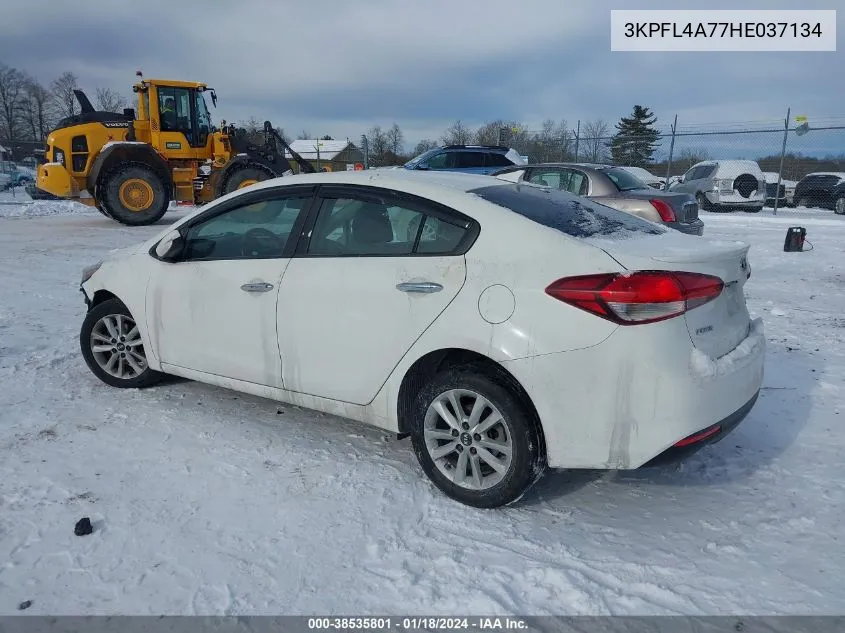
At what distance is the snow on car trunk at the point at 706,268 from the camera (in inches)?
104

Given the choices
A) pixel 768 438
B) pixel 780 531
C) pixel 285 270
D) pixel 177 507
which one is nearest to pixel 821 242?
pixel 768 438

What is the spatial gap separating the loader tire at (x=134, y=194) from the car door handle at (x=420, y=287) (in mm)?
12997

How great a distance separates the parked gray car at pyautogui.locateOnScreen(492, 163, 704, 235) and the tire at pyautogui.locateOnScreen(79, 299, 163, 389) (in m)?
5.25

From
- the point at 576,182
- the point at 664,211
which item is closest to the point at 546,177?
the point at 576,182

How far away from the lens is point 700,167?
2002cm

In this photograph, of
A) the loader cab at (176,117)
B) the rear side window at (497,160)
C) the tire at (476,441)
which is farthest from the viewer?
the loader cab at (176,117)

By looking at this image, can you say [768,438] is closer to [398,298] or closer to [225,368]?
[398,298]

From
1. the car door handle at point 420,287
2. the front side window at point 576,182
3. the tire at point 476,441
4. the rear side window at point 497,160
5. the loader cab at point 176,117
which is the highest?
the loader cab at point 176,117

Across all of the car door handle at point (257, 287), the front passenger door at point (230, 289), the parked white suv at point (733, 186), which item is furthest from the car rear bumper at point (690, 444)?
the parked white suv at point (733, 186)

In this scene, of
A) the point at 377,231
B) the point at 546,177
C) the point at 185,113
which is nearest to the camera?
the point at 377,231

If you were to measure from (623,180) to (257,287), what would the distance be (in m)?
7.25

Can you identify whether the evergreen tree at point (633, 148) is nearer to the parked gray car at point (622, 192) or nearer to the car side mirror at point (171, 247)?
the parked gray car at point (622, 192)

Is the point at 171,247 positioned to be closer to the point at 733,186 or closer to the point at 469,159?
the point at 469,159

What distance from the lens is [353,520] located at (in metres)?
2.83
